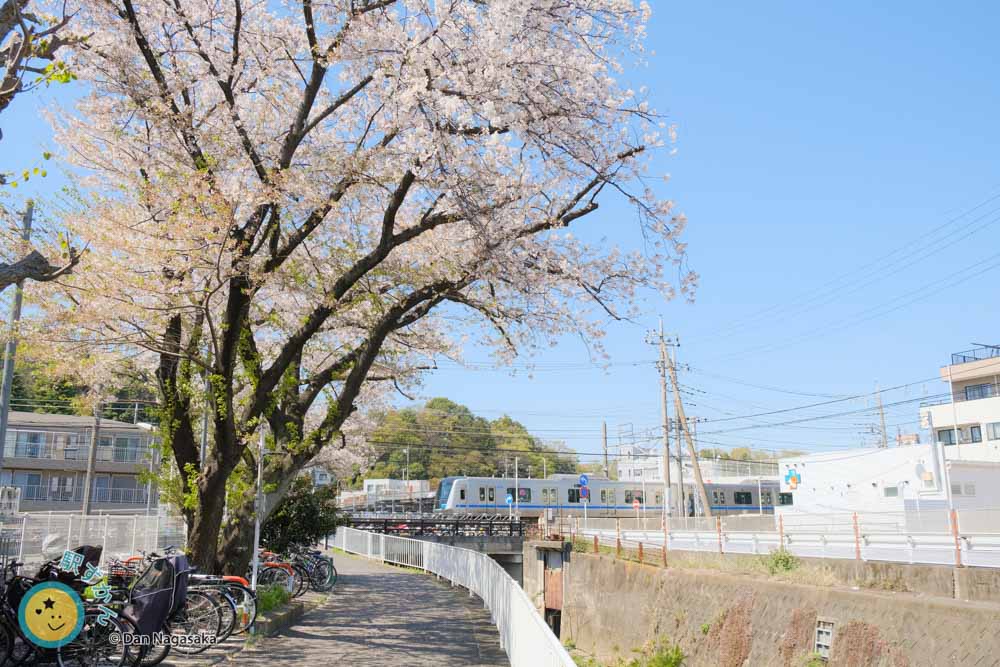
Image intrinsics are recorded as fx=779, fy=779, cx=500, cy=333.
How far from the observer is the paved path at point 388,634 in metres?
9.36

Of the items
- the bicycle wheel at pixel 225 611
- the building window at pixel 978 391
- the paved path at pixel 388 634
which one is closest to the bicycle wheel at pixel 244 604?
the paved path at pixel 388 634

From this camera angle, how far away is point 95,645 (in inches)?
285

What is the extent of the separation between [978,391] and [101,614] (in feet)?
133

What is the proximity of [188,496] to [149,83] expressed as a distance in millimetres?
6183

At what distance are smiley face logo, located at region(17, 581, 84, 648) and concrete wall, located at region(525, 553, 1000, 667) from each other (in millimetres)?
9065

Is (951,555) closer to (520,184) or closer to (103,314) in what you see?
(520,184)

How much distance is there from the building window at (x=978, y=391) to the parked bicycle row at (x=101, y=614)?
124ft

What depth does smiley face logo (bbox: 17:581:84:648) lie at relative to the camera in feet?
23.1

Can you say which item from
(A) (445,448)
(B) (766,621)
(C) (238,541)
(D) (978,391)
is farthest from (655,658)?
(A) (445,448)

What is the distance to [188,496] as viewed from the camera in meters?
12.2

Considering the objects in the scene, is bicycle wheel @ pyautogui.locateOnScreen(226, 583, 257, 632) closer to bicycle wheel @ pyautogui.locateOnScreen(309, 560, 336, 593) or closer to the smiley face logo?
the smiley face logo

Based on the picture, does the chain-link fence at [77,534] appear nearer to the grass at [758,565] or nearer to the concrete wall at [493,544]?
the grass at [758,565]

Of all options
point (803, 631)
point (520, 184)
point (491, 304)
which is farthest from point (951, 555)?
point (520, 184)

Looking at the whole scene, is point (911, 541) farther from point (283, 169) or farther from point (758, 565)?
point (283, 169)
